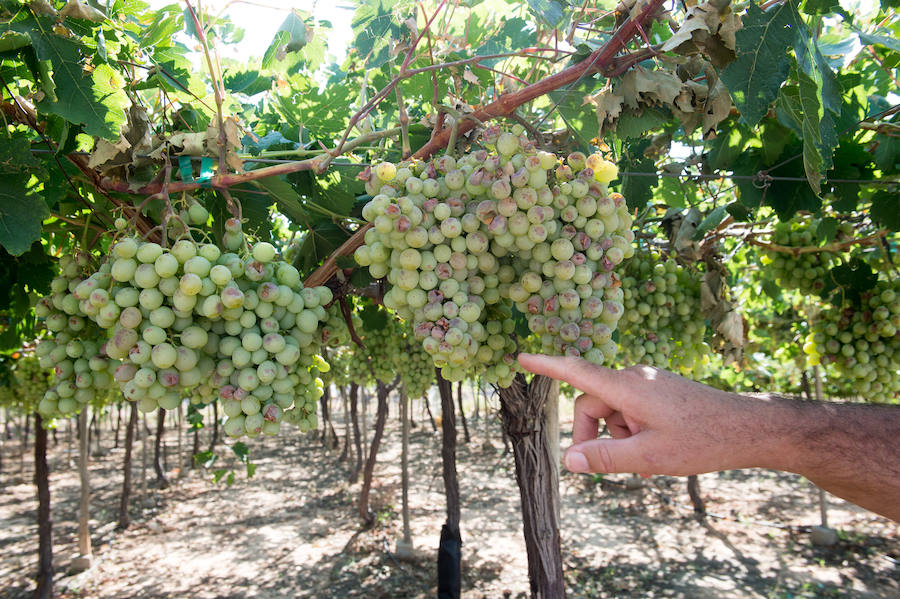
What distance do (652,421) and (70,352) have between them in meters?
1.55

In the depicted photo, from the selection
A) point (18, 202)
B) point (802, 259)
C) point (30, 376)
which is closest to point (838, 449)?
point (18, 202)

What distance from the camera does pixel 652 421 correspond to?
3.43 ft

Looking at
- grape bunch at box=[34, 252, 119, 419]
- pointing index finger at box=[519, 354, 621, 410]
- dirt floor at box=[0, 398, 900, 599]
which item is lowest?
dirt floor at box=[0, 398, 900, 599]

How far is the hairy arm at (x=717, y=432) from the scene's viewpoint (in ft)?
3.42

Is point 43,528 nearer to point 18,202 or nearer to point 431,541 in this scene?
point 431,541

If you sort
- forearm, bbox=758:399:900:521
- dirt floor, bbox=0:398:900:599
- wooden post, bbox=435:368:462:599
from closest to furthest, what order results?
forearm, bbox=758:399:900:521, wooden post, bbox=435:368:462:599, dirt floor, bbox=0:398:900:599

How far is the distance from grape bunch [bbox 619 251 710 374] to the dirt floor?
4.48 meters

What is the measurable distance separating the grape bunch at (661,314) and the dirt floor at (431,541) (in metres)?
4.48

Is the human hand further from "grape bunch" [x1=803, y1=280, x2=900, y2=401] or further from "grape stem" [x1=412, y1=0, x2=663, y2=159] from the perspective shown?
"grape bunch" [x1=803, y1=280, x2=900, y2=401]

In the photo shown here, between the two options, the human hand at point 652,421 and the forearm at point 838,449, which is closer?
the human hand at point 652,421

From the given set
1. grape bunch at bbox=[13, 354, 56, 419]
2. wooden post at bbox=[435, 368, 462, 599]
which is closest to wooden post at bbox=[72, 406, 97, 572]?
grape bunch at bbox=[13, 354, 56, 419]

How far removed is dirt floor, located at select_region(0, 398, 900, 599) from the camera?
248 inches

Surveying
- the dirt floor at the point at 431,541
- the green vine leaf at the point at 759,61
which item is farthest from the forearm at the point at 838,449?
the dirt floor at the point at 431,541

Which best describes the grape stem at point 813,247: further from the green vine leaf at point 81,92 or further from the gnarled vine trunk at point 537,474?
the green vine leaf at point 81,92
